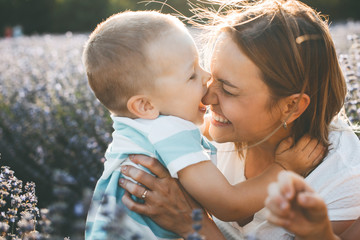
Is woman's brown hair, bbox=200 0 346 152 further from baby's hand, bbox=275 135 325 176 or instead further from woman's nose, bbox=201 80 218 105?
woman's nose, bbox=201 80 218 105

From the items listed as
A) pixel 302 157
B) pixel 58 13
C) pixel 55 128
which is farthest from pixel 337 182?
pixel 58 13

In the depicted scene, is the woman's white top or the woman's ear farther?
the woman's ear

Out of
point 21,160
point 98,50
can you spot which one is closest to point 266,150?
point 98,50

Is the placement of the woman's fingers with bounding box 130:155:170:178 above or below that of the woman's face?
below

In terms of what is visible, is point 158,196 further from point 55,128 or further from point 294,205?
point 55,128

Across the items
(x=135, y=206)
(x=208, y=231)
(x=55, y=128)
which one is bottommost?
(x=55, y=128)

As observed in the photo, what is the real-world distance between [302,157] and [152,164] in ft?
2.56

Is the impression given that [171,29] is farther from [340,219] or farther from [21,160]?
[21,160]

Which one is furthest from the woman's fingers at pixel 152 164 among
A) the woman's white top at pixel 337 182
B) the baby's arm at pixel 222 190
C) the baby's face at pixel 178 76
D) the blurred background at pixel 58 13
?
the blurred background at pixel 58 13

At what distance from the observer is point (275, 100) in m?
2.11

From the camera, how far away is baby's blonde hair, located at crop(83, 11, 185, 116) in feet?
6.21

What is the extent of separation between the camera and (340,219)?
1.91 m

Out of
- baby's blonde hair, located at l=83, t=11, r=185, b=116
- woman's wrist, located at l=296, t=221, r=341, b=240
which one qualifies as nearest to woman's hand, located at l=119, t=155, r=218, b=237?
baby's blonde hair, located at l=83, t=11, r=185, b=116

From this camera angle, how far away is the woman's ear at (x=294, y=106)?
2.10 meters
